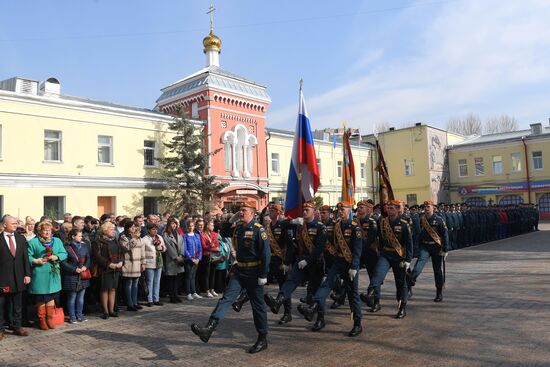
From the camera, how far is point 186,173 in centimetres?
2338

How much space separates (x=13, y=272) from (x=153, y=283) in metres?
2.94

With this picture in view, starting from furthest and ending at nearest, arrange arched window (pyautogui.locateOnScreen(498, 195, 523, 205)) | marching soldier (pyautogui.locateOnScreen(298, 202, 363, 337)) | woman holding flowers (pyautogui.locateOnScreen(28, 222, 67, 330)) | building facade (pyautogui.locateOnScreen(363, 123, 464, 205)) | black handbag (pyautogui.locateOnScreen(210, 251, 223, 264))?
building facade (pyautogui.locateOnScreen(363, 123, 464, 205)) < arched window (pyautogui.locateOnScreen(498, 195, 523, 205)) < black handbag (pyautogui.locateOnScreen(210, 251, 223, 264)) < woman holding flowers (pyautogui.locateOnScreen(28, 222, 67, 330)) < marching soldier (pyautogui.locateOnScreen(298, 202, 363, 337))

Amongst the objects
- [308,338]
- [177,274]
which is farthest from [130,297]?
[308,338]

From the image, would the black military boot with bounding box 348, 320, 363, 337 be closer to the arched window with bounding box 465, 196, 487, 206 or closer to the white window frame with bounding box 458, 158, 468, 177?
the arched window with bounding box 465, 196, 487, 206

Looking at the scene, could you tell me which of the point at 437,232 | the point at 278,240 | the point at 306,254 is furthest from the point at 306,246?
the point at 437,232

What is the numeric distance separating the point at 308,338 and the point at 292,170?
374 cm

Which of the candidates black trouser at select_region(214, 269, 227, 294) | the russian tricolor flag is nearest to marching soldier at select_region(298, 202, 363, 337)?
the russian tricolor flag

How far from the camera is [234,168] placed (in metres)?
27.5

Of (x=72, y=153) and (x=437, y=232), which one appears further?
(x=72, y=153)

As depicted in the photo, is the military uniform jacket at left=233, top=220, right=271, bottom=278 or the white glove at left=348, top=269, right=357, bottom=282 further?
the white glove at left=348, top=269, right=357, bottom=282

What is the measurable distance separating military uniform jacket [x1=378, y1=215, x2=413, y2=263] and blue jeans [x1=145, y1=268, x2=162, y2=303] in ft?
15.3

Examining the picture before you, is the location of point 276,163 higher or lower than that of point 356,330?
higher

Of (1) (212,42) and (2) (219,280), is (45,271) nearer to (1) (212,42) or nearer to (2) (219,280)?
(2) (219,280)

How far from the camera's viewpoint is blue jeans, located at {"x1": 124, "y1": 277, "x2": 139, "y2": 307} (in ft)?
29.2
